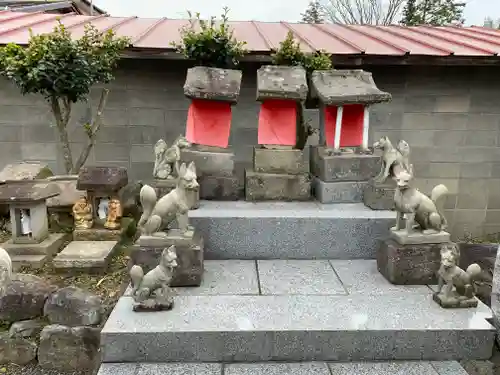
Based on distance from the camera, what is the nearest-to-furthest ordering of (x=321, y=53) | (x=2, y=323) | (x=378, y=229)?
(x=2, y=323), (x=378, y=229), (x=321, y=53)

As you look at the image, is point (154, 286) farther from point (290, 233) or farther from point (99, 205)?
point (99, 205)

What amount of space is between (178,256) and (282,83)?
234 centimetres

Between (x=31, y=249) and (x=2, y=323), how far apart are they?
3.54ft

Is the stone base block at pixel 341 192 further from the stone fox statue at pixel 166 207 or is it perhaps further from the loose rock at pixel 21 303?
the loose rock at pixel 21 303

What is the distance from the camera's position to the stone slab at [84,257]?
434 centimetres

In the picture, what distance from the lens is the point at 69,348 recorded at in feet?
11.3

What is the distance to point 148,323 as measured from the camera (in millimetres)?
3105

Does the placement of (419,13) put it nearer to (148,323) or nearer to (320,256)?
(320,256)

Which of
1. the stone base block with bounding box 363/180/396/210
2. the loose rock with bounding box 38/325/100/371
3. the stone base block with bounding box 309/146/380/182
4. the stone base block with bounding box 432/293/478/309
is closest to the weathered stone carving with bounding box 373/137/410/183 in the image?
the stone base block with bounding box 363/180/396/210

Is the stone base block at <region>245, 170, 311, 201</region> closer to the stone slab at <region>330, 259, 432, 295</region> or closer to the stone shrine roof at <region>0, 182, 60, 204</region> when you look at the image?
the stone slab at <region>330, 259, 432, 295</region>

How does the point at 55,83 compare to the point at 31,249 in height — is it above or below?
above

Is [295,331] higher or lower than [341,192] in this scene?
lower

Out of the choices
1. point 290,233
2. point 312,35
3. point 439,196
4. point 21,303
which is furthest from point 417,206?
point 312,35

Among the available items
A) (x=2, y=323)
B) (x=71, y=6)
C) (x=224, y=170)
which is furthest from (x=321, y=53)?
(x=71, y=6)
